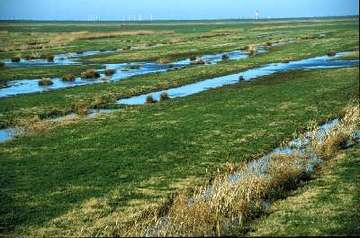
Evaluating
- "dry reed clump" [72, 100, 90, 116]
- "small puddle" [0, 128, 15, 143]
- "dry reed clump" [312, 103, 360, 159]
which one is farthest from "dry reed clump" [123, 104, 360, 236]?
"dry reed clump" [72, 100, 90, 116]

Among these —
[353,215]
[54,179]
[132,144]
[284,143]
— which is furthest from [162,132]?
[353,215]

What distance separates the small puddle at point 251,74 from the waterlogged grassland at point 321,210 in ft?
86.2

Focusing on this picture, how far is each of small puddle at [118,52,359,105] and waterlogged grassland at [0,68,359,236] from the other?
4873mm

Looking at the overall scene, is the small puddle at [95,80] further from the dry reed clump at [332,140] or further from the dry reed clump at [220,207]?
the dry reed clump at [220,207]

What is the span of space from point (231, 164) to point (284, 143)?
540 centimetres

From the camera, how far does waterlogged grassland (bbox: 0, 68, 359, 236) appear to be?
2000cm

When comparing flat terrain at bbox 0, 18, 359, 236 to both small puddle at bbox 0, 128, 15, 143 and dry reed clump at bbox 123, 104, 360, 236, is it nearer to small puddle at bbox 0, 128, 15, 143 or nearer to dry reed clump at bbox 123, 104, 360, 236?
dry reed clump at bbox 123, 104, 360, 236

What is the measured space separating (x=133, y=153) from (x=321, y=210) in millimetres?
11978

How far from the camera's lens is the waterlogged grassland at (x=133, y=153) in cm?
2000

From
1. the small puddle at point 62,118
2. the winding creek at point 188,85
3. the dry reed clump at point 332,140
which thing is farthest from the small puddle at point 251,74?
the dry reed clump at point 332,140

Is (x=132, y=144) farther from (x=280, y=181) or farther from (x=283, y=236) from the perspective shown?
(x=283, y=236)

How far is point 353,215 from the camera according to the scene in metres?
18.2

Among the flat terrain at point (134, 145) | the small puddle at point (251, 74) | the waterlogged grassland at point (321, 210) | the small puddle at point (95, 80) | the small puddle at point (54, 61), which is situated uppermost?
the waterlogged grassland at point (321, 210)


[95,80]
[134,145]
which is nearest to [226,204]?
[134,145]
